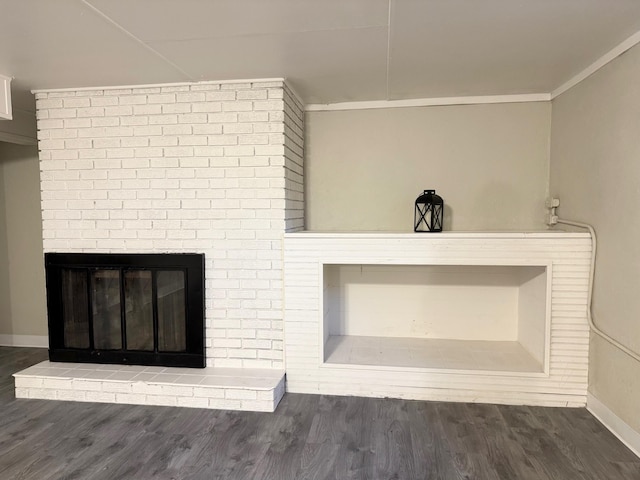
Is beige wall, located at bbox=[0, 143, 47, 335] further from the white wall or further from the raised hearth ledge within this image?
the raised hearth ledge

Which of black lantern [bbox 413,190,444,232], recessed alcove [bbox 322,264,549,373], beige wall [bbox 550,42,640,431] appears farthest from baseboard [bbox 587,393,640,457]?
black lantern [bbox 413,190,444,232]

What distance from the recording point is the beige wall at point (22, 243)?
12.8 ft

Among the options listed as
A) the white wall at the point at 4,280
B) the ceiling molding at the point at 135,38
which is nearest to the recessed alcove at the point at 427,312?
the ceiling molding at the point at 135,38

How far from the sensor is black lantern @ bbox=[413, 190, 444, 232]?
301cm

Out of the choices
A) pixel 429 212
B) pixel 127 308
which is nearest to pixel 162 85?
pixel 127 308

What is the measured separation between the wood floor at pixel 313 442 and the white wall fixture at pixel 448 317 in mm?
135

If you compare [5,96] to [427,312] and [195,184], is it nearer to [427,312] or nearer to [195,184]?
[195,184]

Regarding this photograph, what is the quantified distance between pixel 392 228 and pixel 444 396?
1.33m

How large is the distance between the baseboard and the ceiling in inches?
81.7

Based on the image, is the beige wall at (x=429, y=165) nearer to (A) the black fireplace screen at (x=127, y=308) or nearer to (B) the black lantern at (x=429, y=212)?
(B) the black lantern at (x=429, y=212)

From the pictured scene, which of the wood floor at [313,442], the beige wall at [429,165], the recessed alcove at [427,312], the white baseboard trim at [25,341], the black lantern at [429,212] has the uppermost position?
the beige wall at [429,165]

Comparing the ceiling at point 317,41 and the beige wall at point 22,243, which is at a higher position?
the ceiling at point 317,41

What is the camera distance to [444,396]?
2732 millimetres

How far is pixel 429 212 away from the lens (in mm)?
3119
